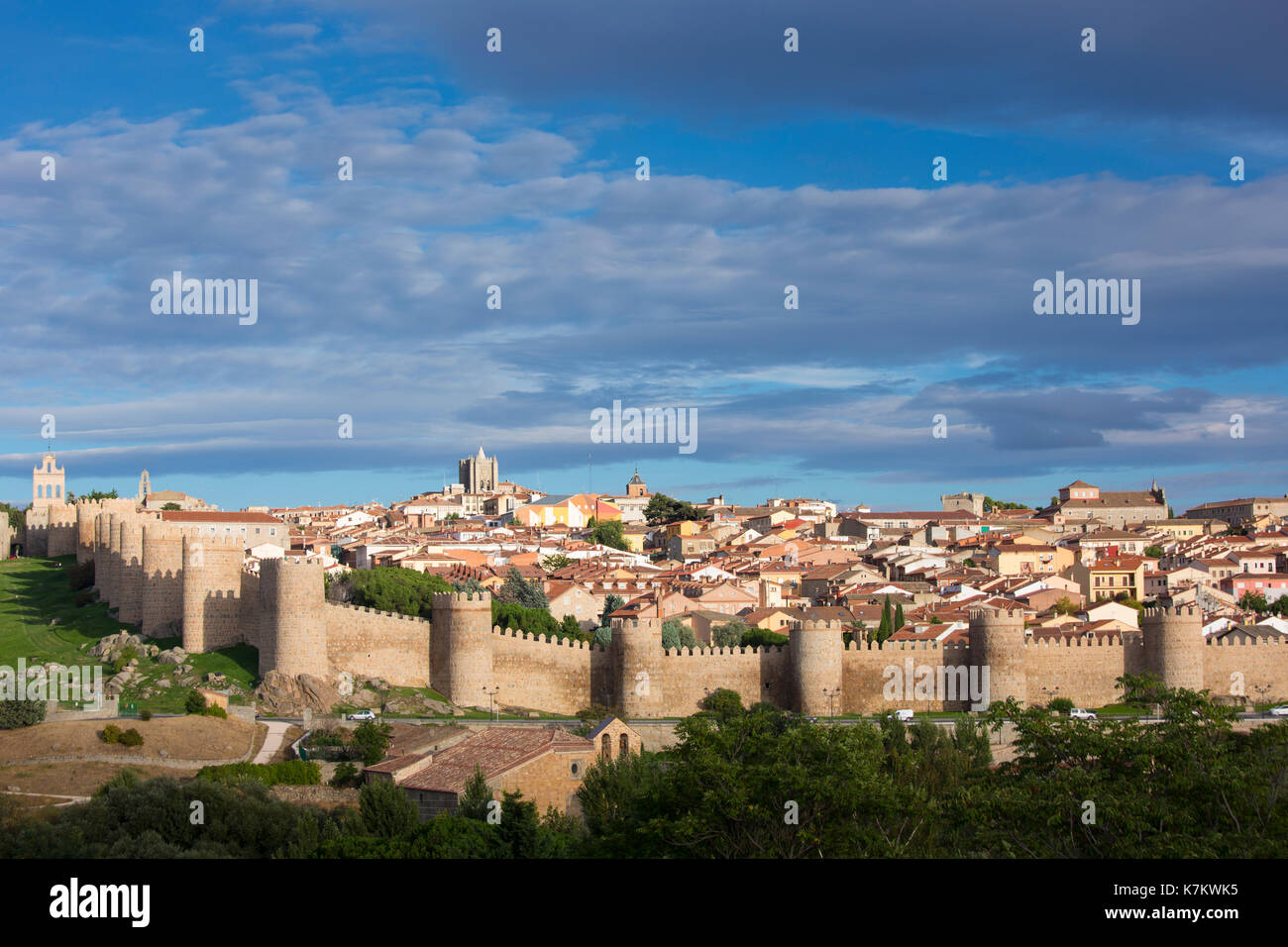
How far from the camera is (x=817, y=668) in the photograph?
3994cm

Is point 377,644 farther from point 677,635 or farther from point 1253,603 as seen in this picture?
point 1253,603

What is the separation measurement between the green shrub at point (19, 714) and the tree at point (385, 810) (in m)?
9.89

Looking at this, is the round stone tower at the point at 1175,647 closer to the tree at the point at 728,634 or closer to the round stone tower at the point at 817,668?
the round stone tower at the point at 817,668

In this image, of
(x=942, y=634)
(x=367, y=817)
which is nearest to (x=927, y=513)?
(x=942, y=634)

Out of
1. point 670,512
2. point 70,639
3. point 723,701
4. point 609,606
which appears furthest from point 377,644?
point 670,512

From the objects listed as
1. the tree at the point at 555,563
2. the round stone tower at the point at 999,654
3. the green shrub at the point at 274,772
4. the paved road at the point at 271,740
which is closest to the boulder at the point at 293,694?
the paved road at the point at 271,740

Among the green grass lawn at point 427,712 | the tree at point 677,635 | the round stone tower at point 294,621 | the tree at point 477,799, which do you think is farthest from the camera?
the tree at point 677,635

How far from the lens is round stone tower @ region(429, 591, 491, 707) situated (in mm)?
37375

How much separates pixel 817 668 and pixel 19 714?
20360 mm

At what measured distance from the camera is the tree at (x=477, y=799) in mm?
24938

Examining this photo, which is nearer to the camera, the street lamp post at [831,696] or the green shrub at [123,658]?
the green shrub at [123,658]

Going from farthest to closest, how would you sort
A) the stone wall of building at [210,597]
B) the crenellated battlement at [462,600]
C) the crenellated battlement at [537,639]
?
the crenellated battlement at [537,639]
the stone wall of building at [210,597]
the crenellated battlement at [462,600]

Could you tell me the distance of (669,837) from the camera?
1845cm
